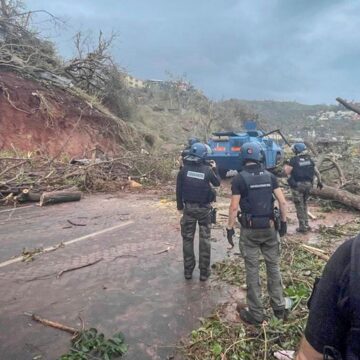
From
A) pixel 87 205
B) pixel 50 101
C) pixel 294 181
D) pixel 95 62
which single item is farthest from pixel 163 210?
pixel 95 62

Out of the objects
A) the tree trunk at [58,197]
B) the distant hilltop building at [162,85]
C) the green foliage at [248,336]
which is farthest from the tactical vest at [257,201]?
the distant hilltop building at [162,85]

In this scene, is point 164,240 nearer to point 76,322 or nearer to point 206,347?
point 76,322

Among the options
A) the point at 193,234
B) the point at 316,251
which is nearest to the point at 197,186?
the point at 193,234

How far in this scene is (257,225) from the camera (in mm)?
4324

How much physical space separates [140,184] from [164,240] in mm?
7086

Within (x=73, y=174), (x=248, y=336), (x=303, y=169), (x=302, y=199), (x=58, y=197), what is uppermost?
(x=303, y=169)

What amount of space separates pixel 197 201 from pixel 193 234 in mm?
471

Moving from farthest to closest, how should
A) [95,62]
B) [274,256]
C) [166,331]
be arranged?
[95,62] < [274,256] < [166,331]

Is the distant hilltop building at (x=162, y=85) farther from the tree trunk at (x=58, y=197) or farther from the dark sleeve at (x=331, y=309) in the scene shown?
the dark sleeve at (x=331, y=309)

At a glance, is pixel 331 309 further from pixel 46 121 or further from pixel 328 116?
pixel 328 116

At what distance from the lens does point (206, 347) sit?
12.3 ft

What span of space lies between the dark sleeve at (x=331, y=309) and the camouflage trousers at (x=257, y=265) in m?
2.97

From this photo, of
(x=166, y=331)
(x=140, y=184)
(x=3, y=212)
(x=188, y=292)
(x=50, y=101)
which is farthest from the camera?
(x=50, y=101)

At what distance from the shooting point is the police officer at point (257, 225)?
4.31 metres
